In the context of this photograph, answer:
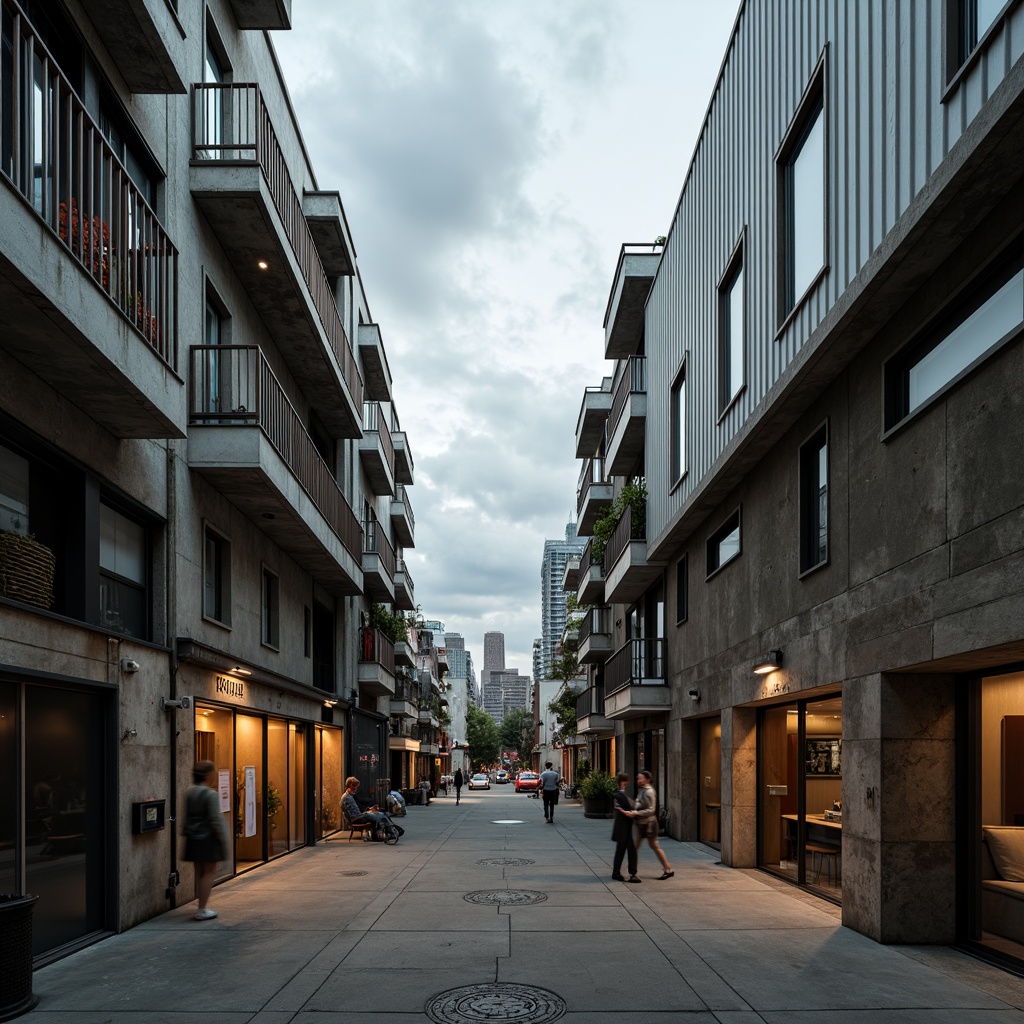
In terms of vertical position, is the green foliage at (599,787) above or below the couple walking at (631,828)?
below

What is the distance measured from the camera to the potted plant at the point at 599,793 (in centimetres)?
3172

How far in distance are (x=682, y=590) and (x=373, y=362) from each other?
14097mm

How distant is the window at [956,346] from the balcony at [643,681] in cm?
1420

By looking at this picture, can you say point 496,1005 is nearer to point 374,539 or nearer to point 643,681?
point 643,681

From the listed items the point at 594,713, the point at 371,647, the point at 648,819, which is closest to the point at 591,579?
the point at 594,713

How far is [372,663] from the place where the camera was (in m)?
30.8

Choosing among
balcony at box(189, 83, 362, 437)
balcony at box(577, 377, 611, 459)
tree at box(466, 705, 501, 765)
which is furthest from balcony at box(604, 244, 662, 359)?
tree at box(466, 705, 501, 765)

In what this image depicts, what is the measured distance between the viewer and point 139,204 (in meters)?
10.5

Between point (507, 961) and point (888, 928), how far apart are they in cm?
379

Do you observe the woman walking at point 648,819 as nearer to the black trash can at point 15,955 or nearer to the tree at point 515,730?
the black trash can at point 15,955

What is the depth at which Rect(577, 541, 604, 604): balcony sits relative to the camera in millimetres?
35594

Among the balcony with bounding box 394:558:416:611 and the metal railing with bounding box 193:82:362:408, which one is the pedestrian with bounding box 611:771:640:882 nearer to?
the metal railing with bounding box 193:82:362:408

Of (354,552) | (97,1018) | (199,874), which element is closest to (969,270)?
(97,1018)

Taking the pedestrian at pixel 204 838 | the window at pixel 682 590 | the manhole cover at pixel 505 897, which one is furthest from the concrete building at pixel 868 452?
the pedestrian at pixel 204 838
